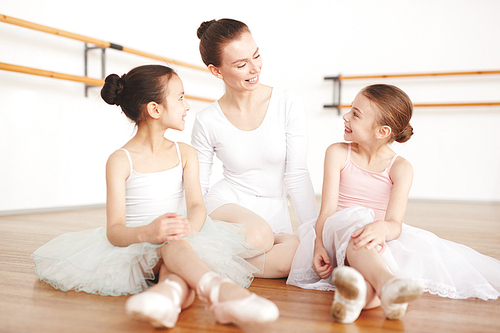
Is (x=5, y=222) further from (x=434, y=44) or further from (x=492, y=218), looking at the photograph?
(x=434, y=44)

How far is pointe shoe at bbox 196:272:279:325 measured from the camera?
2.27 ft

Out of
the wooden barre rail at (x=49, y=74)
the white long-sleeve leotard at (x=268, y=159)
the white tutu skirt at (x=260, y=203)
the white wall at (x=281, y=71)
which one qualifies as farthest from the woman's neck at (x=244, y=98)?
the white wall at (x=281, y=71)

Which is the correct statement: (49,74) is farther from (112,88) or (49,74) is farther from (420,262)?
(420,262)

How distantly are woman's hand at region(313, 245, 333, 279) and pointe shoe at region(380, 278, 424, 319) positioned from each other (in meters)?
0.25

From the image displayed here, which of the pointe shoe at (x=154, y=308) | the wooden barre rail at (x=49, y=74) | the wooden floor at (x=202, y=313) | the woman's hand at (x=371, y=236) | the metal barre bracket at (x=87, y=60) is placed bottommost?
the wooden floor at (x=202, y=313)

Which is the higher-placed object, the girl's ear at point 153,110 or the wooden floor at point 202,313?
the girl's ear at point 153,110

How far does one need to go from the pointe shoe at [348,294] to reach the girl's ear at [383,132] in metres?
0.49

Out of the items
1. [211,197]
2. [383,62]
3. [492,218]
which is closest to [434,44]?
[383,62]

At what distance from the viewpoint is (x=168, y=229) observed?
912 millimetres

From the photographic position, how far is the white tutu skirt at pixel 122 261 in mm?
967

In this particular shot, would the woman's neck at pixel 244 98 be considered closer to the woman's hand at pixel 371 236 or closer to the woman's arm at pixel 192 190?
the woman's arm at pixel 192 190

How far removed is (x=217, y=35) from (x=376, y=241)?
2.49 ft

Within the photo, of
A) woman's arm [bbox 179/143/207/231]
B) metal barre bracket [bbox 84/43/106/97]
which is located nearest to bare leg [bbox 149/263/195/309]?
woman's arm [bbox 179/143/207/231]

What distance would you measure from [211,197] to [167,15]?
7.11ft
